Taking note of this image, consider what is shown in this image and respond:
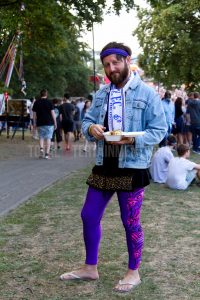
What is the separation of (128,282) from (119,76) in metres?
1.71

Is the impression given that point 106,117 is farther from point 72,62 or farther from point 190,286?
point 72,62

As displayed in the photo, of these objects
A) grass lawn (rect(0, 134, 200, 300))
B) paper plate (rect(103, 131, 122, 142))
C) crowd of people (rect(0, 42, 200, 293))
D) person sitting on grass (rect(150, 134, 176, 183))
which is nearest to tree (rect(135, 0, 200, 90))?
person sitting on grass (rect(150, 134, 176, 183))

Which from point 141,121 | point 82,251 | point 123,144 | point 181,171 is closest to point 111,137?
point 123,144

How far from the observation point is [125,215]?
4.27 meters

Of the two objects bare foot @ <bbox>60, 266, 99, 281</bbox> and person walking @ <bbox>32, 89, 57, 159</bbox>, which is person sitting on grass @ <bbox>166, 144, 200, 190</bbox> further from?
person walking @ <bbox>32, 89, 57, 159</bbox>

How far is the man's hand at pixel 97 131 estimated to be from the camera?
407 centimetres

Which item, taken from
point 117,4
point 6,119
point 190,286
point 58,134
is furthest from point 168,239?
point 6,119

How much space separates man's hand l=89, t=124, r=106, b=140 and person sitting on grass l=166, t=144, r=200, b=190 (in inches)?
217

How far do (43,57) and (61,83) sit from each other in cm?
1163

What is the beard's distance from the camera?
4.12m

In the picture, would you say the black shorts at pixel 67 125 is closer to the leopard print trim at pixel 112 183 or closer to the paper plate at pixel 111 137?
the leopard print trim at pixel 112 183

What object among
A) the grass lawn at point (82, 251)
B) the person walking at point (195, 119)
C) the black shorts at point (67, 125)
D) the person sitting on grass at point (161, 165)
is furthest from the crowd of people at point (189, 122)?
the grass lawn at point (82, 251)

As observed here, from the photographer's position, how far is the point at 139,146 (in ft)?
13.4

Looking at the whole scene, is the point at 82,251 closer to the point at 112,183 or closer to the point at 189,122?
the point at 112,183
